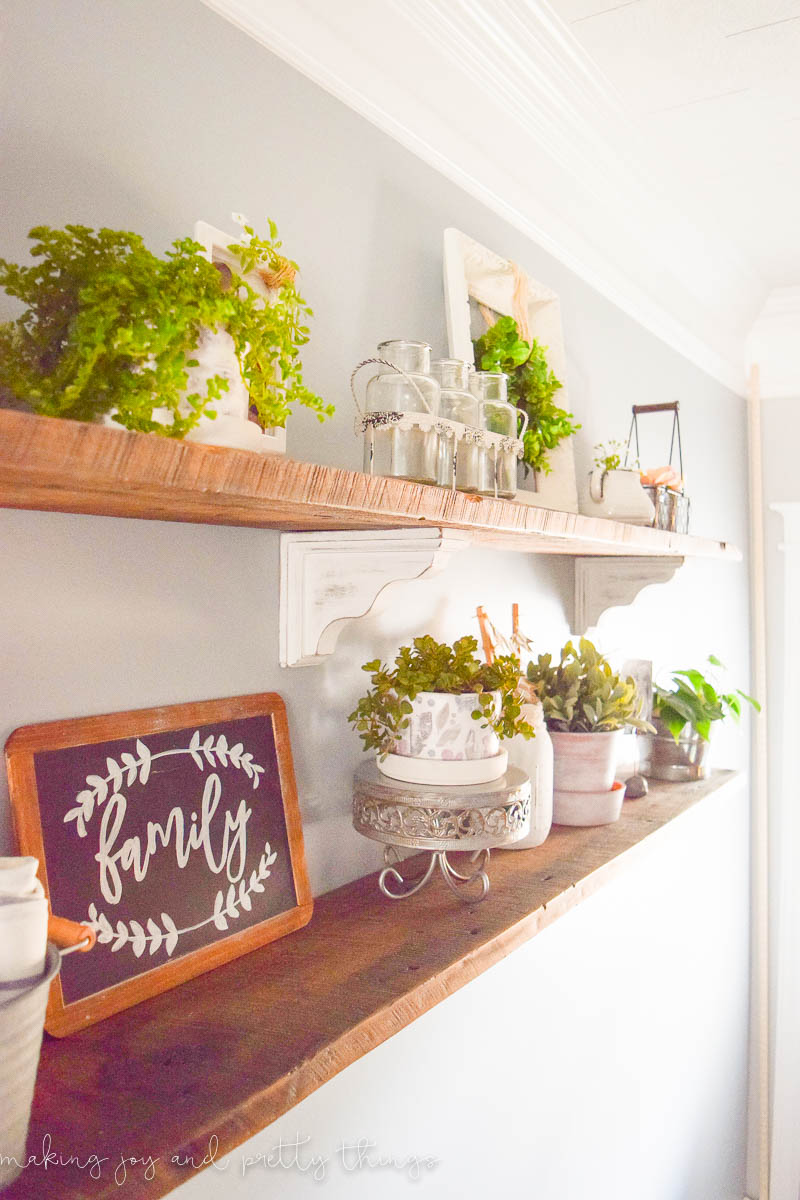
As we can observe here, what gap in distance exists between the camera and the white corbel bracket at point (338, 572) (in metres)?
0.88

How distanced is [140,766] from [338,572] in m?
0.28

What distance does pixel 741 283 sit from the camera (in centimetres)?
244

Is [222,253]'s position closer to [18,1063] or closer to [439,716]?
[439,716]

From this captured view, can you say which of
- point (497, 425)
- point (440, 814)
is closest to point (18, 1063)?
point (440, 814)

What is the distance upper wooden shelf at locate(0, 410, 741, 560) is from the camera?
18.6 inches

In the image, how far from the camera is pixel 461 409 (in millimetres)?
1070

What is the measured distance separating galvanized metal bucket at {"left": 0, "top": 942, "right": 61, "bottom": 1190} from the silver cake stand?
0.43 metres

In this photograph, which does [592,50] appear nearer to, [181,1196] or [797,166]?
[797,166]

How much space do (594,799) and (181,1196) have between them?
75cm

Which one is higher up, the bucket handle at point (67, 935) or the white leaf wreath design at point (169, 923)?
the bucket handle at point (67, 935)

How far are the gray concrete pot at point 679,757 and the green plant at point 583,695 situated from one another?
44 cm

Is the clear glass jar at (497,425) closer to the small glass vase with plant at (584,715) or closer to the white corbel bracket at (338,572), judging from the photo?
the white corbel bracket at (338,572)

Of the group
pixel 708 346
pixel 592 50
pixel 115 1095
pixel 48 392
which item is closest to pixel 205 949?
pixel 115 1095

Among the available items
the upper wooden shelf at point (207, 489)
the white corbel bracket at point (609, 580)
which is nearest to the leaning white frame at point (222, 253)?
the upper wooden shelf at point (207, 489)
